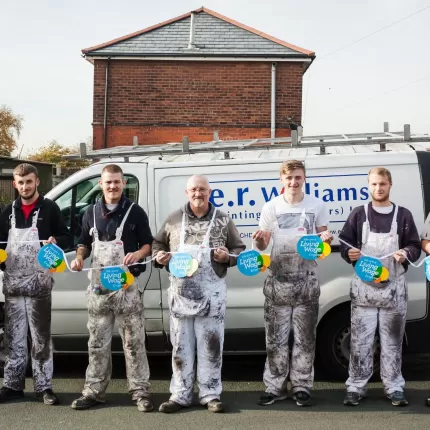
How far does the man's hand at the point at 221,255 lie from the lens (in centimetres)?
461

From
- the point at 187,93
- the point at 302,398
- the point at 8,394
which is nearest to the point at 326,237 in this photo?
the point at 302,398

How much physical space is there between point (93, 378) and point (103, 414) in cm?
30

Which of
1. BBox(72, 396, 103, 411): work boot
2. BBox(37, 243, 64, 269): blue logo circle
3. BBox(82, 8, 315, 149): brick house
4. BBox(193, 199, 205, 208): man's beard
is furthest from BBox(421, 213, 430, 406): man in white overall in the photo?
BBox(82, 8, 315, 149): brick house

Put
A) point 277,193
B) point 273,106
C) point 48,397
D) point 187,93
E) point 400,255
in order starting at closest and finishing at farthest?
point 400,255, point 48,397, point 277,193, point 273,106, point 187,93

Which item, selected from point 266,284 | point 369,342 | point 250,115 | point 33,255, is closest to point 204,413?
point 266,284

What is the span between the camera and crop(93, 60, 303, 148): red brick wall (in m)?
17.1

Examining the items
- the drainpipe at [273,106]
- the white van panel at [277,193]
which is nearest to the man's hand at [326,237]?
the white van panel at [277,193]

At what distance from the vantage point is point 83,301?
5453 millimetres

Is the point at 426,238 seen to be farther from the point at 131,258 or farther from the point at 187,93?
the point at 187,93

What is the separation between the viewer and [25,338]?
5016 mm

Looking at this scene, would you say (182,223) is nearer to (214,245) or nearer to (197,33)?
(214,245)

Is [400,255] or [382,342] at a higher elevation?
[400,255]

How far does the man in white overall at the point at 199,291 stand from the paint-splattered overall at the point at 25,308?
100 centimetres

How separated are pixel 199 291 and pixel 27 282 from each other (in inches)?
55.8
